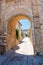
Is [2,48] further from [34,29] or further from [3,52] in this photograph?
[34,29]

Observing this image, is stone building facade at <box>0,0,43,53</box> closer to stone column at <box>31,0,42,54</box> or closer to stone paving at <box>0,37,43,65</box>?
stone column at <box>31,0,42,54</box>

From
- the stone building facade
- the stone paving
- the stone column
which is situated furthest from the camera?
the stone column

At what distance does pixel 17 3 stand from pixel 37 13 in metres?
1.57

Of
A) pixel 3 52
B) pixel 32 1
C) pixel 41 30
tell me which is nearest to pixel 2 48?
pixel 3 52

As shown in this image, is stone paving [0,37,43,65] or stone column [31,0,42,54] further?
stone column [31,0,42,54]

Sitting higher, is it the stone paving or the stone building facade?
the stone building facade

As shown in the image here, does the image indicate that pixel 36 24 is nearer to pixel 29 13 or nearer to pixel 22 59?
pixel 29 13

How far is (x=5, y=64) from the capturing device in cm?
587

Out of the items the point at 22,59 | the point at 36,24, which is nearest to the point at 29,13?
the point at 36,24

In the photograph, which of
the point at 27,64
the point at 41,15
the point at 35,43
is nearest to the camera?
the point at 27,64

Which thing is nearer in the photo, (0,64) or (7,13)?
(0,64)

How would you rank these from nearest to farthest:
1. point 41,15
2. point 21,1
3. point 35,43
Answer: point 41,15
point 35,43
point 21,1

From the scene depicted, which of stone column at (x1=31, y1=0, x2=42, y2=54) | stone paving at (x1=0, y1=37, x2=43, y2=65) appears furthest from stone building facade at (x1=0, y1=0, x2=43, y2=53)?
stone paving at (x1=0, y1=37, x2=43, y2=65)

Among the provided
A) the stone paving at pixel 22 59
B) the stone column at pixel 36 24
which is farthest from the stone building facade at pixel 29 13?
the stone paving at pixel 22 59
